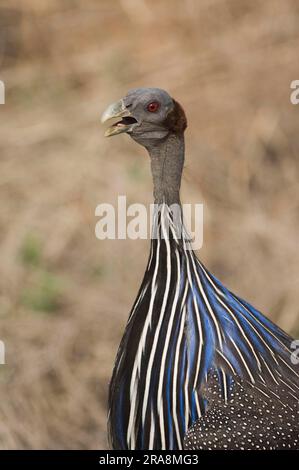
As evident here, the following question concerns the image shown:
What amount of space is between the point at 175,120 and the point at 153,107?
81 millimetres

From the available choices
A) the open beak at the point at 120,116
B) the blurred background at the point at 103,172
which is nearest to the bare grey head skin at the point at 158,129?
the open beak at the point at 120,116

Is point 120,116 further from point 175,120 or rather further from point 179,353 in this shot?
point 179,353

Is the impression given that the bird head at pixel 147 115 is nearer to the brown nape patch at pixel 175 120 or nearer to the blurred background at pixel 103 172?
the brown nape patch at pixel 175 120

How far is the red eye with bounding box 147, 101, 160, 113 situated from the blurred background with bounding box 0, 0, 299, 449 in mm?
1896

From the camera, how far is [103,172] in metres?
6.47

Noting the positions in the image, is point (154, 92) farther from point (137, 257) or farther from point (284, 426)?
point (137, 257)

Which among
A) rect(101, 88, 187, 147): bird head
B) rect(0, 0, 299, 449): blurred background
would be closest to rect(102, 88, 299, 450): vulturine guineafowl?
rect(101, 88, 187, 147): bird head

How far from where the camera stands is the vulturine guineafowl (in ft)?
10.7

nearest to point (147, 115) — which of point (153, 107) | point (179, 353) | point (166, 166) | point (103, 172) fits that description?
point (153, 107)

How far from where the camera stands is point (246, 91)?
713 centimetres

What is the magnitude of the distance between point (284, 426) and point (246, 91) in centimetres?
416

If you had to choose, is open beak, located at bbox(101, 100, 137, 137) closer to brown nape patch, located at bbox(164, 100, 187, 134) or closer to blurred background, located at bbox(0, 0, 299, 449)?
brown nape patch, located at bbox(164, 100, 187, 134)

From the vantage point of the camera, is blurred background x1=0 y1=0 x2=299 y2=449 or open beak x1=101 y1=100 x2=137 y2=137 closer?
open beak x1=101 y1=100 x2=137 y2=137

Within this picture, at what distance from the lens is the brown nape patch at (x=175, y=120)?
337 centimetres
